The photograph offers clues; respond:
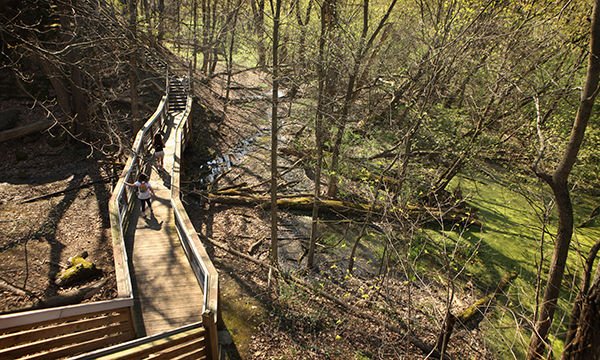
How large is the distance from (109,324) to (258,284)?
528 cm

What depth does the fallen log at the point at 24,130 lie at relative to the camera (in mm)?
15023

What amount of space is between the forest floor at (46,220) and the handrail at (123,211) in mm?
1907

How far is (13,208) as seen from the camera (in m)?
11.6

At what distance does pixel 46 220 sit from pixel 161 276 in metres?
5.78

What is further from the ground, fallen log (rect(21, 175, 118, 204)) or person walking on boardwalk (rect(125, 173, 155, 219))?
person walking on boardwalk (rect(125, 173, 155, 219))

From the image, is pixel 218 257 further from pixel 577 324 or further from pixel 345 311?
pixel 577 324

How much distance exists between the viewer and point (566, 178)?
5742mm

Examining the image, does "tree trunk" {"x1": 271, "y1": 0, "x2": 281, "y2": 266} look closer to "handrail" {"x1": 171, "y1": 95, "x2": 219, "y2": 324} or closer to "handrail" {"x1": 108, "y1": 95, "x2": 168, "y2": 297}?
"handrail" {"x1": 171, "y1": 95, "x2": 219, "y2": 324}

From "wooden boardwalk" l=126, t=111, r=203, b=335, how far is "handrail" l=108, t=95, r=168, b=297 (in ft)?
1.46

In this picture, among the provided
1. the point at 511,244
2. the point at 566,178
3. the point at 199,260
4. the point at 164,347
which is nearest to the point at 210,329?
the point at 164,347

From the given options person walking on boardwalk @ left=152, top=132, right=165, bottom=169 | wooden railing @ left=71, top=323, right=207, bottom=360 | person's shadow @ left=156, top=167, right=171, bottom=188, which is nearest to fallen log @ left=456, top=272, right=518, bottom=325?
wooden railing @ left=71, top=323, right=207, bottom=360

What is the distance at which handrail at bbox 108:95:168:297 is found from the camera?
22.8ft

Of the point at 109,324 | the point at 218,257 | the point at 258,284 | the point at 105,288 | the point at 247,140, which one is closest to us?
the point at 109,324

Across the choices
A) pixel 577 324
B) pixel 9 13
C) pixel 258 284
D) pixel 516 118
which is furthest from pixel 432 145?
pixel 9 13
